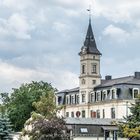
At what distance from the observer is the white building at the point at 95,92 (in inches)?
4313

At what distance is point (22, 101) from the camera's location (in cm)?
10475

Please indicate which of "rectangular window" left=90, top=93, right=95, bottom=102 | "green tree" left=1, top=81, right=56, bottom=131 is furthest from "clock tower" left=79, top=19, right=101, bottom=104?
"green tree" left=1, top=81, right=56, bottom=131

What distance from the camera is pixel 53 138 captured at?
201 feet

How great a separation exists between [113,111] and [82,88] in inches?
459

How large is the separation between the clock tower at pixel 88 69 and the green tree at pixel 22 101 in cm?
1047

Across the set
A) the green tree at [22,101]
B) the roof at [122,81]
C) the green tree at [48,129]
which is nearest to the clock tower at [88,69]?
the roof at [122,81]

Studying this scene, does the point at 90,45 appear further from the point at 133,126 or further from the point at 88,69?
the point at 133,126

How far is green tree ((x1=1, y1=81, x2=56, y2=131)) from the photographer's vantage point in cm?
10119

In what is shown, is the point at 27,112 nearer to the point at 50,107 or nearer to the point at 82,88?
the point at 82,88

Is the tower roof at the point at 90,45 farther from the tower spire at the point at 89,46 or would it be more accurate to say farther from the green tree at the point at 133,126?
the green tree at the point at 133,126

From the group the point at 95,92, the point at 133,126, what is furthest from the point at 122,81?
the point at 133,126

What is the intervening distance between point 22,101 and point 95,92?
18.0 meters

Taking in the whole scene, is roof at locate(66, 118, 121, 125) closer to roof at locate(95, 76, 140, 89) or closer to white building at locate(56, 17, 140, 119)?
white building at locate(56, 17, 140, 119)

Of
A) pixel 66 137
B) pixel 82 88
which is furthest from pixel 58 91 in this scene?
pixel 66 137
